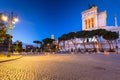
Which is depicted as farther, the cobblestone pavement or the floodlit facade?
the floodlit facade

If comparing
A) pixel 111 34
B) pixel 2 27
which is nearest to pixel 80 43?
pixel 111 34

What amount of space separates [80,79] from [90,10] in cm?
10129

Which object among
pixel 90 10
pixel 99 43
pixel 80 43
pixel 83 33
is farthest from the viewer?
pixel 90 10

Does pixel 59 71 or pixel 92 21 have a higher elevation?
pixel 92 21

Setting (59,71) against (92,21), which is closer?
(59,71)

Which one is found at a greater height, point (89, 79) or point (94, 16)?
point (94, 16)

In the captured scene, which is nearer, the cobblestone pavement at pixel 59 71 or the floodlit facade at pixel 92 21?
the cobblestone pavement at pixel 59 71

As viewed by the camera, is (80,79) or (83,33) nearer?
(80,79)

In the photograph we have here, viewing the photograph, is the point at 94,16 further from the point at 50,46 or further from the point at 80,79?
the point at 80,79

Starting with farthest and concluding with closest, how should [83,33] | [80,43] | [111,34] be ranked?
[80,43]
[83,33]
[111,34]

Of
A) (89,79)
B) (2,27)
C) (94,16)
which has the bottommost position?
(89,79)

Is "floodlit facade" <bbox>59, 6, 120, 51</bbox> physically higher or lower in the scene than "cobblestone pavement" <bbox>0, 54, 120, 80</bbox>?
higher

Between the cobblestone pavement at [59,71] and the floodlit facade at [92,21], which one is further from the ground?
the floodlit facade at [92,21]

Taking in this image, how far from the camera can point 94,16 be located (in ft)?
329
